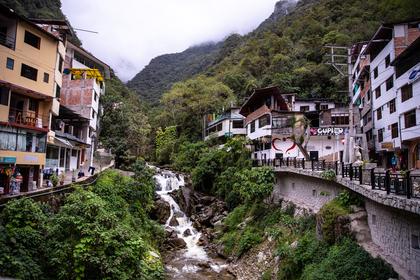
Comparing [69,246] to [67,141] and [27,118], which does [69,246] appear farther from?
[67,141]

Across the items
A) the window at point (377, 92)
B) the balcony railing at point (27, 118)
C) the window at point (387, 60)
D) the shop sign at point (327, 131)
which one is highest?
the window at point (387, 60)

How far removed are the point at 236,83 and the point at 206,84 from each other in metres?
9.19

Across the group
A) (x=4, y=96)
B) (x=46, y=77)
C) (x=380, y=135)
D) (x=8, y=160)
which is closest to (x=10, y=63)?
(x=4, y=96)

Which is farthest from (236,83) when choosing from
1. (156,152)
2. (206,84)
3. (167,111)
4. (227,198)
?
(227,198)

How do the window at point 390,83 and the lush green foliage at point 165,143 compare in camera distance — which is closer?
the window at point 390,83

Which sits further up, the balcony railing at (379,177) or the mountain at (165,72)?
the mountain at (165,72)

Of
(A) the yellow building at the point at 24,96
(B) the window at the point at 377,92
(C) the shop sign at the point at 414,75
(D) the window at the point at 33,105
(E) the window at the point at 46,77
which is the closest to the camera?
(A) the yellow building at the point at 24,96

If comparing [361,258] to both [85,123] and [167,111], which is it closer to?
[85,123]

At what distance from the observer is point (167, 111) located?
69438mm

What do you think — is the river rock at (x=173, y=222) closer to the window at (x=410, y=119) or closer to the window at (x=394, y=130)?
the window at (x=394, y=130)

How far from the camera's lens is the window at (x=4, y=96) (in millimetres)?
23677

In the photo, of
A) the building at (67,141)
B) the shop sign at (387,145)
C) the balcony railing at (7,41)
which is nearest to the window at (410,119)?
the shop sign at (387,145)

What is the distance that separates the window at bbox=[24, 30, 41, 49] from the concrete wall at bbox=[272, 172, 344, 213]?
82.9 feet

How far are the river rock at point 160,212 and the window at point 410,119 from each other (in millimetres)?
25859
